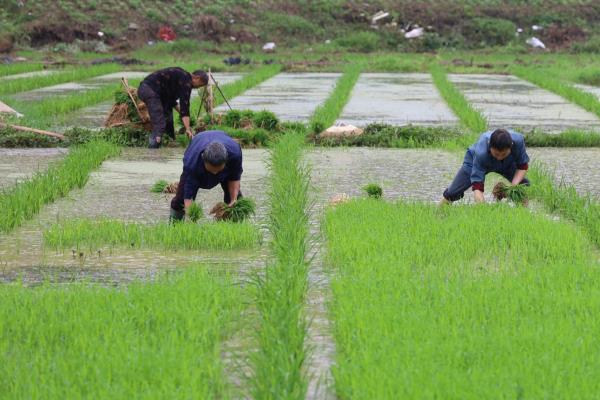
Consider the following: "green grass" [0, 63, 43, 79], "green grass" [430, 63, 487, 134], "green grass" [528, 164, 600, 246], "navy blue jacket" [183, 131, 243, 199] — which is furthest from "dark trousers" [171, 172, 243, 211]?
"green grass" [0, 63, 43, 79]

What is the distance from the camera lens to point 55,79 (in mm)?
16578

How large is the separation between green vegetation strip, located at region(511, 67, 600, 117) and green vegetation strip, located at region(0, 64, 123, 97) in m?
7.03

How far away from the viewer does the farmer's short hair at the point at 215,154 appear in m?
5.46

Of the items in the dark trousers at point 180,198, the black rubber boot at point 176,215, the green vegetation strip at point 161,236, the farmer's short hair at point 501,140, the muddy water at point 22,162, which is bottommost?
the muddy water at point 22,162

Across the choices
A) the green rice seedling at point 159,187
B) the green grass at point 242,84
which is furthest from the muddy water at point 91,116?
the green rice seedling at point 159,187

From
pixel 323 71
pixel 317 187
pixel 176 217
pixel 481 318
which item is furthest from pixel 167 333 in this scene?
pixel 323 71

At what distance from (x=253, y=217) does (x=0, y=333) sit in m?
2.54

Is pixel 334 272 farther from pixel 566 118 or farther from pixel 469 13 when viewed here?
pixel 469 13

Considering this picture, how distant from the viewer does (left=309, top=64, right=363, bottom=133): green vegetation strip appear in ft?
32.4

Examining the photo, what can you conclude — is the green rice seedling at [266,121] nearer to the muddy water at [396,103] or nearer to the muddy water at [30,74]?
the muddy water at [396,103]

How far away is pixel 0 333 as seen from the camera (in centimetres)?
381

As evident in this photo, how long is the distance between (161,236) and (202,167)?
43 cm

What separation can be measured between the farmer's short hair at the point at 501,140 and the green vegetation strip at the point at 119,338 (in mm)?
1933

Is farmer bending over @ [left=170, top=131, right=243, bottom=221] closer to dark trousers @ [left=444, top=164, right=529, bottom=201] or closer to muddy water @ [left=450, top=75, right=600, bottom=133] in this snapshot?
dark trousers @ [left=444, top=164, right=529, bottom=201]
